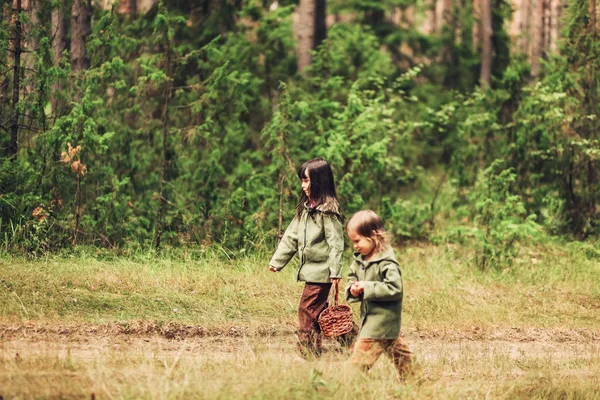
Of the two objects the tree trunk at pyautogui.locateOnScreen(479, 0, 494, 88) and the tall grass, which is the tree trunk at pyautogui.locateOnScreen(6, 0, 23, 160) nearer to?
the tall grass

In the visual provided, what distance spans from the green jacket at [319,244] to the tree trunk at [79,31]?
7.24 m

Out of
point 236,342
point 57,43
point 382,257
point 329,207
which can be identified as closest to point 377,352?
point 382,257

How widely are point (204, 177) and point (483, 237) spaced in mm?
4487

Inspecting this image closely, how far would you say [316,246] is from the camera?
7566 mm

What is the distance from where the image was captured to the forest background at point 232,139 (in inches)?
463

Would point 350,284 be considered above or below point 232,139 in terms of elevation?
below

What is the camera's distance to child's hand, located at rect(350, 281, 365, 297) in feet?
20.3

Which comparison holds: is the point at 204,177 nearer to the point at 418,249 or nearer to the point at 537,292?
the point at 418,249

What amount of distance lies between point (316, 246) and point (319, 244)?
4 centimetres

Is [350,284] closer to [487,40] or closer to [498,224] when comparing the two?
[498,224]

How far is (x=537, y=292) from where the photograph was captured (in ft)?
36.8

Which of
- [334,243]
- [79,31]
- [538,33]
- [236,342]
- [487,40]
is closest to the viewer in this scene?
[334,243]

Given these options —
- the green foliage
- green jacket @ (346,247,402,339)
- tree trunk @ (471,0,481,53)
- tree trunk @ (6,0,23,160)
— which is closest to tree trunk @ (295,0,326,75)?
the green foliage

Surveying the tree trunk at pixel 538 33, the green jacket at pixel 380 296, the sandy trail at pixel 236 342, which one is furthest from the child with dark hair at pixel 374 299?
the tree trunk at pixel 538 33
